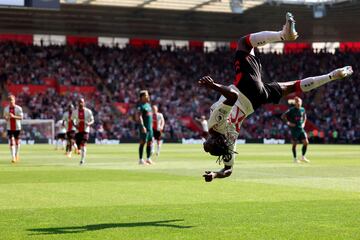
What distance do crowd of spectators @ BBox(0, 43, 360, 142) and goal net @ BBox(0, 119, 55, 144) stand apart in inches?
100

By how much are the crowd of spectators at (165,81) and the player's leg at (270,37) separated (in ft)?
154

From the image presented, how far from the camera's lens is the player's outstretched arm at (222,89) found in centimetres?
1041

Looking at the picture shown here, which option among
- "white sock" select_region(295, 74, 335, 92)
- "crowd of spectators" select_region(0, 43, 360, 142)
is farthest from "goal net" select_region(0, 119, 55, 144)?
"white sock" select_region(295, 74, 335, 92)

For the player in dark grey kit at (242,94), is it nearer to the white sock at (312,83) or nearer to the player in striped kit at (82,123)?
the white sock at (312,83)

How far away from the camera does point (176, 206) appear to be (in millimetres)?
13070

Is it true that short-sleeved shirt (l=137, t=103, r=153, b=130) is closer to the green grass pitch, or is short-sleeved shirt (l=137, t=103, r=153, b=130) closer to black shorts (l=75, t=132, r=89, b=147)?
black shorts (l=75, t=132, r=89, b=147)

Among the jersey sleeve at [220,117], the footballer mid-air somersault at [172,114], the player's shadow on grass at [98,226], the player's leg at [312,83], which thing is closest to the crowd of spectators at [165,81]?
the footballer mid-air somersault at [172,114]

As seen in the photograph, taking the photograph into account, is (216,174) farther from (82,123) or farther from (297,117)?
(297,117)

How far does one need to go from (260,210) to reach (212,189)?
4270 mm

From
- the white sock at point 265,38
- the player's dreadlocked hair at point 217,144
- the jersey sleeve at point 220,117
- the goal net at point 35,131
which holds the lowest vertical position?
the goal net at point 35,131

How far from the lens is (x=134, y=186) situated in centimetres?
1733

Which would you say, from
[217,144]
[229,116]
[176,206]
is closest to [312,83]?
[229,116]

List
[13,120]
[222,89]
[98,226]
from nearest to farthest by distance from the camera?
[98,226] < [222,89] < [13,120]

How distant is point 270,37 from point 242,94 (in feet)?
3.41
